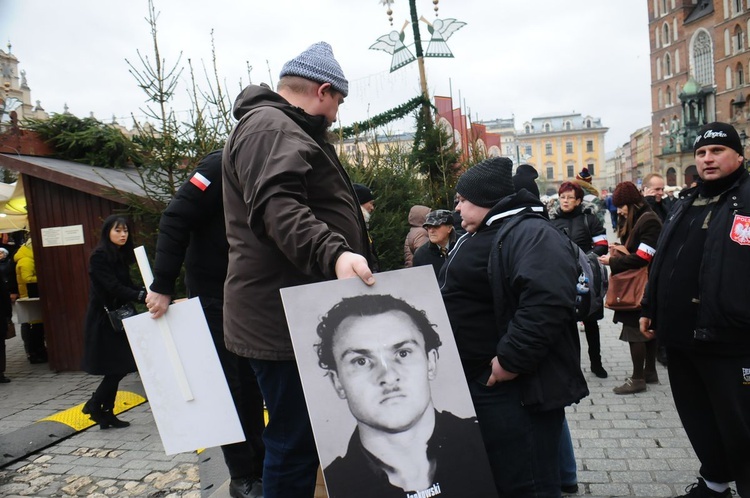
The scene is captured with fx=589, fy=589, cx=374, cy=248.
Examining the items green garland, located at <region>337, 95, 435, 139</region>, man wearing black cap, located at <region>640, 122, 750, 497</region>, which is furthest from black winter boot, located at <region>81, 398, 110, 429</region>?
green garland, located at <region>337, 95, 435, 139</region>

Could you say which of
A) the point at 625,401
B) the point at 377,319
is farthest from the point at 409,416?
the point at 625,401

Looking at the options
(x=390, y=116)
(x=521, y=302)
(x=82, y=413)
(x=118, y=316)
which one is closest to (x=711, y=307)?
(x=521, y=302)

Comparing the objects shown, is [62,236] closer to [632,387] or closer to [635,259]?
[635,259]

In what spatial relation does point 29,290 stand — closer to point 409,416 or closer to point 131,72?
point 131,72

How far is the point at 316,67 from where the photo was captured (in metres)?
2.37

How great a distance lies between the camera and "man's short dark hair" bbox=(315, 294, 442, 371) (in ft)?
6.39

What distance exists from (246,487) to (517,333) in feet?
6.84

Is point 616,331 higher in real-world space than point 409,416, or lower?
lower

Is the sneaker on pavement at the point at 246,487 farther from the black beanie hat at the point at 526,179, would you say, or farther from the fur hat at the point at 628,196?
the fur hat at the point at 628,196

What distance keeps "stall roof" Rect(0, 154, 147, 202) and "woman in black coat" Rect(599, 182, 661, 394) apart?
5.15 metres

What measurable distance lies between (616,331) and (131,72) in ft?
24.1

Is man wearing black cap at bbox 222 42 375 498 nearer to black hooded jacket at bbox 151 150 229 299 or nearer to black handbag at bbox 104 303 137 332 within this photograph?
black hooded jacket at bbox 151 150 229 299

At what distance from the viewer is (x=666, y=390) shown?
576cm

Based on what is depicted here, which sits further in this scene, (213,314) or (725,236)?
(213,314)
